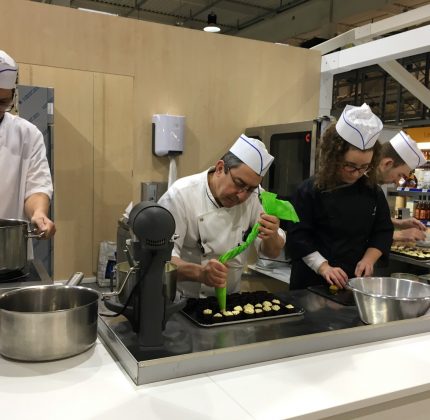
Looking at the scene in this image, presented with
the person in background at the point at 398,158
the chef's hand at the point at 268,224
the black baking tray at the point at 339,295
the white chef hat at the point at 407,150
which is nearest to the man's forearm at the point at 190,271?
the chef's hand at the point at 268,224

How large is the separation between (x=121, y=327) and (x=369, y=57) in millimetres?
2955

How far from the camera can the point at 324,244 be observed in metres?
2.09

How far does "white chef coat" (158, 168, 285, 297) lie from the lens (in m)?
1.79

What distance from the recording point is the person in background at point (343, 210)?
196 cm

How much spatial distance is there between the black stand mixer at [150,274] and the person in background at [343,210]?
3.23ft

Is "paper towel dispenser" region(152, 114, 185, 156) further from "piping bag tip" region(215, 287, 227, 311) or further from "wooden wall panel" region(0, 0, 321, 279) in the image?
"piping bag tip" region(215, 287, 227, 311)

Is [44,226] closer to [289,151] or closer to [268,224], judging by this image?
[268,224]

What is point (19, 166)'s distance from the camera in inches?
78.7

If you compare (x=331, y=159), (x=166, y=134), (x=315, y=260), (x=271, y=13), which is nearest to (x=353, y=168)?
(x=331, y=159)

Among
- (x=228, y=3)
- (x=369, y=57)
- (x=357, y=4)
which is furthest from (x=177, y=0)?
(x=369, y=57)

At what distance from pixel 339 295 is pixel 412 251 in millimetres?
1557

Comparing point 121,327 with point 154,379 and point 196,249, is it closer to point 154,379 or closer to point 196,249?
point 154,379

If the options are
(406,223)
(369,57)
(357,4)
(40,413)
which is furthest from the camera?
(357,4)

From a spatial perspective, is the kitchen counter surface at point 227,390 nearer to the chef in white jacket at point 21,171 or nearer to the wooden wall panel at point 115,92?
the chef in white jacket at point 21,171
